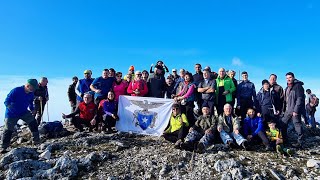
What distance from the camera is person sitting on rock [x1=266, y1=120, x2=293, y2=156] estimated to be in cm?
1104

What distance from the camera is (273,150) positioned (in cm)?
1148

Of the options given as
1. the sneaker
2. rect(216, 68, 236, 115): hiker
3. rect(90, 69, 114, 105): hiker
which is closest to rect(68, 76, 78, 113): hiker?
rect(90, 69, 114, 105): hiker

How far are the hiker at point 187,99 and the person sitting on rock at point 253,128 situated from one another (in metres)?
2.32

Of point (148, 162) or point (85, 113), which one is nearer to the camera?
point (148, 162)

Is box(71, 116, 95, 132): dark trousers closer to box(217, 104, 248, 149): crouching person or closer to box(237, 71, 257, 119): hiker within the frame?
box(217, 104, 248, 149): crouching person

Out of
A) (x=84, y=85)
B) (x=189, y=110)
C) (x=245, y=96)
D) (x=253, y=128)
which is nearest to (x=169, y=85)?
(x=189, y=110)

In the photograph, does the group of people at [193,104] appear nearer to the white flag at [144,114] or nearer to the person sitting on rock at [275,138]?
the person sitting on rock at [275,138]

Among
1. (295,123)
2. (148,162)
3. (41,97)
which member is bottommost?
(148,162)

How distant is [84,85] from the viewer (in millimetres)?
15320

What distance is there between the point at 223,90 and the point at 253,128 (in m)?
2.35

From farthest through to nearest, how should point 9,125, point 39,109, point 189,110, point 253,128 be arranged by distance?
1. point 39,109
2. point 189,110
3. point 253,128
4. point 9,125

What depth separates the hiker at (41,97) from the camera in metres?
15.5

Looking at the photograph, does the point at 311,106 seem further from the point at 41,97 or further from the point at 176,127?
the point at 41,97

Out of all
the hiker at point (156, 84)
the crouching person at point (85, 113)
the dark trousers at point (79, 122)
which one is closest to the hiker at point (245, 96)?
the hiker at point (156, 84)
